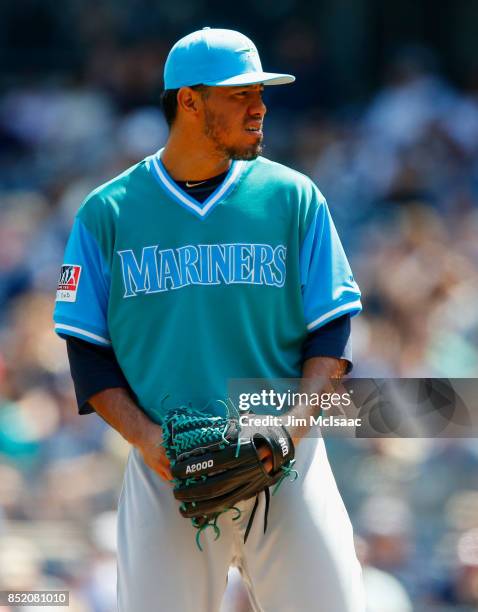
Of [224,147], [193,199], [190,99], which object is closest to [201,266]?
[193,199]

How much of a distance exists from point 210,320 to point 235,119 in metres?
0.42

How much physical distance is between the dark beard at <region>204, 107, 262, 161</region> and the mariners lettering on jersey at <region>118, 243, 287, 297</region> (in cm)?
18

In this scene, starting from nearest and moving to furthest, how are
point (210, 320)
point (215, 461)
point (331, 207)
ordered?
1. point (215, 461)
2. point (210, 320)
3. point (331, 207)

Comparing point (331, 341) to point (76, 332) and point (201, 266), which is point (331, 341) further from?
point (76, 332)

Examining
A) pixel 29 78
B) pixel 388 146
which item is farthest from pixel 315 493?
pixel 29 78

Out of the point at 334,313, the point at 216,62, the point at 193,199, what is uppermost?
the point at 216,62

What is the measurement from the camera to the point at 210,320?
7.25ft

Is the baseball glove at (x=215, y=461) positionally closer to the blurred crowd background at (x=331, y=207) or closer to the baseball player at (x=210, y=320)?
the baseball player at (x=210, y=320)

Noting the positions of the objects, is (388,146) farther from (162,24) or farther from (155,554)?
(155,554)

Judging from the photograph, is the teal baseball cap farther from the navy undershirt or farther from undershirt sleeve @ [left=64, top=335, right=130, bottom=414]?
undershirt sleeve @ [left=64, top=335, right=130, bottom=414]

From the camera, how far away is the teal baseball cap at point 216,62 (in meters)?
2.23

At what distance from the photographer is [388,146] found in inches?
253

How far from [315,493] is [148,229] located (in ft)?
2.09

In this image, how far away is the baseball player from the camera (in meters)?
2.17
